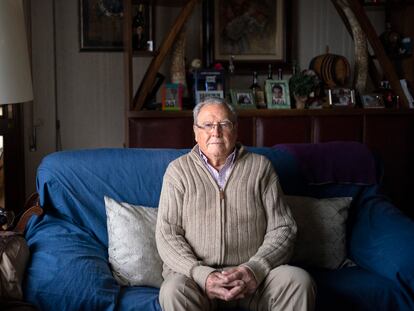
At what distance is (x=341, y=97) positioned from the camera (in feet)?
13.2

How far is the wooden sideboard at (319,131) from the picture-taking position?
3771mm

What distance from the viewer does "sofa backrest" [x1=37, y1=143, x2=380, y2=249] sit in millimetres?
2521

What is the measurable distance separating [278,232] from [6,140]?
203cm

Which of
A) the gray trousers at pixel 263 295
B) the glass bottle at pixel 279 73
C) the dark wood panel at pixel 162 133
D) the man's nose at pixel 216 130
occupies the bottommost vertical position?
the gray trousers at pixel 263 295

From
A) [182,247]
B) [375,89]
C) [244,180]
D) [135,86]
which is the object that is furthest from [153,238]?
[375,89]

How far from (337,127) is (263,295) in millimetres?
2075

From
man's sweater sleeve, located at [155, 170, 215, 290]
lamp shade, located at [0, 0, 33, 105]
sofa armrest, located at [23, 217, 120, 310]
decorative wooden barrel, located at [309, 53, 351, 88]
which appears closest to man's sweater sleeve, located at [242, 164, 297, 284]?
man's sweater sleeve, located at [155, 170, 215, 290]

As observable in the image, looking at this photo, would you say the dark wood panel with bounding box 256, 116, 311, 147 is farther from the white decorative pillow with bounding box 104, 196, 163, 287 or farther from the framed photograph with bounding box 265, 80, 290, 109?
the white decorative pillow with bounding box 104, 196, 163, 287

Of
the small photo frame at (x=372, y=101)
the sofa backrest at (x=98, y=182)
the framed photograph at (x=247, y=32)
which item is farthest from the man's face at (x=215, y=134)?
the small photo frame at (x=372, y=101)

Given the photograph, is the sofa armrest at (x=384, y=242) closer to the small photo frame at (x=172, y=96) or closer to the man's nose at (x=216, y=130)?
the man's nose at (x=216, y=130)

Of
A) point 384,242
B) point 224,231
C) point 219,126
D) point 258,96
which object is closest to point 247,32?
point 258,96

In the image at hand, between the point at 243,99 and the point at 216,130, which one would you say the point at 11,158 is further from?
the point at 216,130

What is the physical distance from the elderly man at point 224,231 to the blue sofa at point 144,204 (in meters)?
0.18

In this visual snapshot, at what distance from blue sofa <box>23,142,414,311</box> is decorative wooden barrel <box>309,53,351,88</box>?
1.21 meters
